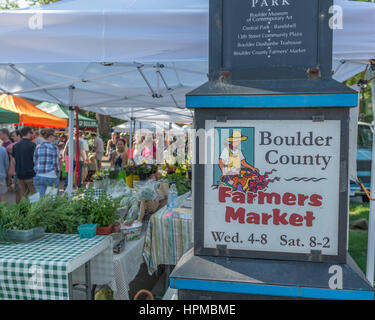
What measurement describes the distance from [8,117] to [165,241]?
270 inches

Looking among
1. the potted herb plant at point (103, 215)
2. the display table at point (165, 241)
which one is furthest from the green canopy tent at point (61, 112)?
the potted herb plant at point (103, 215)

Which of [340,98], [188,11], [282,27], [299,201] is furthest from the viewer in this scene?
[188,11]

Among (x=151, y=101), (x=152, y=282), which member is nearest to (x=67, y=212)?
(x=152, y=282)

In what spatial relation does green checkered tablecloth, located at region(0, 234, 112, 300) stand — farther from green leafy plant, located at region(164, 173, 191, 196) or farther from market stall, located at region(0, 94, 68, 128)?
market stall, located at region(0, 94, 68, 128)

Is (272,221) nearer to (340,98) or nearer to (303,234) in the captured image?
(303,234)

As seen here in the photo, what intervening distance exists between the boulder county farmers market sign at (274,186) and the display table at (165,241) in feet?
6.21

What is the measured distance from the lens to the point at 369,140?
32.2ft

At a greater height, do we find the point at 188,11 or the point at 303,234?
the point at 188,11

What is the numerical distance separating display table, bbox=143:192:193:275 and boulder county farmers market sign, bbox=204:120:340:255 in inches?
74.5

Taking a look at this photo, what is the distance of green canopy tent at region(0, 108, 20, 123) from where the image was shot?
27.4ft

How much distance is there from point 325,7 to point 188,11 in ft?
2.97

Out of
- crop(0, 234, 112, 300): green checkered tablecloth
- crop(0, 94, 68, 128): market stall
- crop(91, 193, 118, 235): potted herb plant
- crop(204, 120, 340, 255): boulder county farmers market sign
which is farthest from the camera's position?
crop(0, 94, 68, 128): market stall

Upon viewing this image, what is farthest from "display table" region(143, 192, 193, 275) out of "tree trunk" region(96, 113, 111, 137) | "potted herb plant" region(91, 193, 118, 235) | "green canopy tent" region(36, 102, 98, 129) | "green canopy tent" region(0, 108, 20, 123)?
"tree trunk" region(96, 113, 111, 137)

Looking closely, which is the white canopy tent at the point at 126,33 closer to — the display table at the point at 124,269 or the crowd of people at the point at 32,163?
the display table at the point at 124,269
